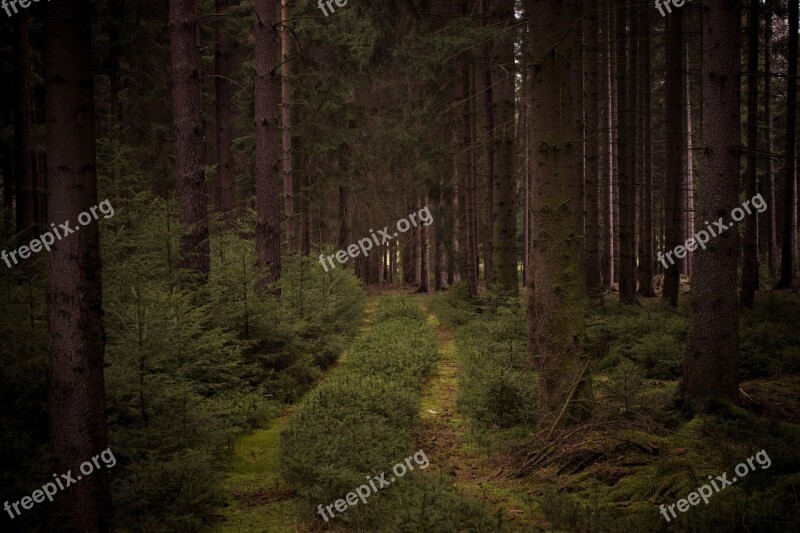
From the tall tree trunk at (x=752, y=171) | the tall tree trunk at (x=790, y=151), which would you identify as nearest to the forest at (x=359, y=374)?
the tall tree trunk at (x=752, y=171)

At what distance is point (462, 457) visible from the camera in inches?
249

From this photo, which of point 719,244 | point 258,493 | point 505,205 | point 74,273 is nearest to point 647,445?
point 719,244

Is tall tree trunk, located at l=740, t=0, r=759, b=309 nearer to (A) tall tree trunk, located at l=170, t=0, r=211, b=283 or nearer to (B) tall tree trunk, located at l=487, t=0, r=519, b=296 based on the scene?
(B) tall tree trunk, located at l=487, t=0, r=519, b=296

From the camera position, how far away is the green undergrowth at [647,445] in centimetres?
414

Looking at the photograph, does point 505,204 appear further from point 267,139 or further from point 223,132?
point 223,132

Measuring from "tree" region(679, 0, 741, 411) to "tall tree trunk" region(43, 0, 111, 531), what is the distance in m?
6.37

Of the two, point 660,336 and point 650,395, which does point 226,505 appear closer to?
point 650,395

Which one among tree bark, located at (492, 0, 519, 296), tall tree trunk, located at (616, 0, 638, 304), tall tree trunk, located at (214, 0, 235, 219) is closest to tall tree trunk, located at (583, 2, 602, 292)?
tall tree trunk, located at (616, 0, 638, 304)

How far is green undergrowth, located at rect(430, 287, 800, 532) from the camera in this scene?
4.14 meters

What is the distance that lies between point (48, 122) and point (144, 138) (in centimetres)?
2104

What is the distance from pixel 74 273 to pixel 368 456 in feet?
10.6

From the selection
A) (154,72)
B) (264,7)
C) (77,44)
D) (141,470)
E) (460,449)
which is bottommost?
(460,449)

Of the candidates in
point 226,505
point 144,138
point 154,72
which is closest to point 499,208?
point 226,505

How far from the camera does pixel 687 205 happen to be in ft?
84.6
